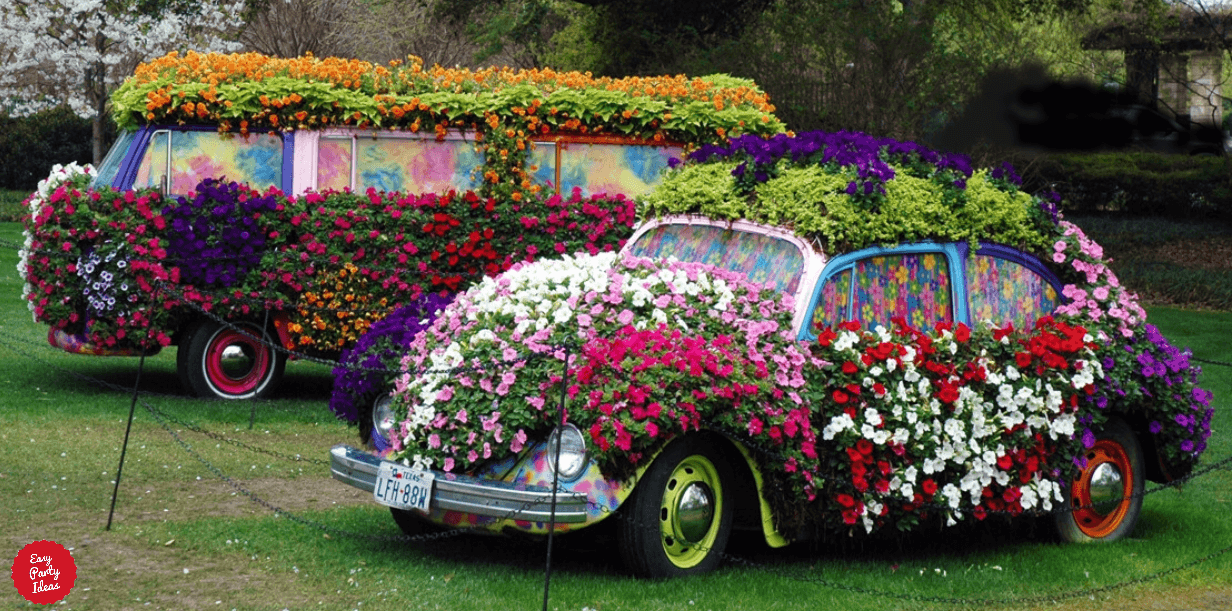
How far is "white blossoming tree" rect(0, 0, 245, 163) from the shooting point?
3111 centimetres

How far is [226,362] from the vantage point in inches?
497

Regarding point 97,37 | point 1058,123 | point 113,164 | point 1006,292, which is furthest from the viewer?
point 97,37

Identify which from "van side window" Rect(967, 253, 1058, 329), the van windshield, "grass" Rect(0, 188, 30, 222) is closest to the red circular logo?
"van side window" Rect(967, 253, 1058, 329)

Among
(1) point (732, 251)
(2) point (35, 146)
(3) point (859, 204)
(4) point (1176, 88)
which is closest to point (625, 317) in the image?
(1) point (732, 251)

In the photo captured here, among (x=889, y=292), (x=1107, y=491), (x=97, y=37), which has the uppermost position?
(x=97, y=37)

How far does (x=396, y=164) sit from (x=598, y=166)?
1.72m

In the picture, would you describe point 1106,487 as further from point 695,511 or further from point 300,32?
point 300,32

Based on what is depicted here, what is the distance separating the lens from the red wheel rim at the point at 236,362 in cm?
1259

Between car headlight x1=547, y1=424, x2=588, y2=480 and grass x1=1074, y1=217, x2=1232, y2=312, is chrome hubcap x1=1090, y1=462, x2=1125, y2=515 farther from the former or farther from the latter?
grass x1=1074, y1=217, x2=1232, y2=312

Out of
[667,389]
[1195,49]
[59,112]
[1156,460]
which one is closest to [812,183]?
[667,389]

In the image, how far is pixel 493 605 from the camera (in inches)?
248

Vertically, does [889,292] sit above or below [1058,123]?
below

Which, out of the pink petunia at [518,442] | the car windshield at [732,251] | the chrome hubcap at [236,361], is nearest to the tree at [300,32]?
the chrome hubcap at [236,361]

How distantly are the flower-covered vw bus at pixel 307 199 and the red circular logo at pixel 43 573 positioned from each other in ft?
→ 15.9
